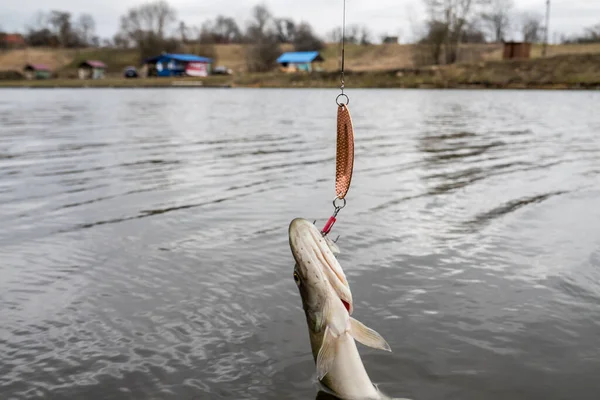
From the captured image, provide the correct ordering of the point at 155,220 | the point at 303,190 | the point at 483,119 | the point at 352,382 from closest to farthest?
1. the point at 352,382
2. the point at 155,220
3. the point at 303,190
4. the point at 483,119

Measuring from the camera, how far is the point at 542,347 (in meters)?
5.88

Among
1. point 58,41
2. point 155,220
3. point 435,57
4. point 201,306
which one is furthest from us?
point 58,41

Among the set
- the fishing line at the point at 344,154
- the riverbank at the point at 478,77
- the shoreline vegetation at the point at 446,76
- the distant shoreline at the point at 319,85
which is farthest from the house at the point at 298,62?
the fishing line at the point at 344,154

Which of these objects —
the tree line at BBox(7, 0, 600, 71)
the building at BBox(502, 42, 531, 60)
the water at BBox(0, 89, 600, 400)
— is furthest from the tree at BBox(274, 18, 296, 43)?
the water at BBox(0, 89, 600, 400)

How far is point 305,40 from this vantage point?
16200 cm

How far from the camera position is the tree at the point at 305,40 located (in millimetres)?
159500

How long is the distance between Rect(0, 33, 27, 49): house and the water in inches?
7292

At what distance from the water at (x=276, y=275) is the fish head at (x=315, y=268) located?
1130 mm

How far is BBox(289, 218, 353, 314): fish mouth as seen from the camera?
417 centimetres

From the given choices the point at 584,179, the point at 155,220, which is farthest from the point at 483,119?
the point at 155,220

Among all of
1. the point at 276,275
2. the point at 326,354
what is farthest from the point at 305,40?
the point at 326,354

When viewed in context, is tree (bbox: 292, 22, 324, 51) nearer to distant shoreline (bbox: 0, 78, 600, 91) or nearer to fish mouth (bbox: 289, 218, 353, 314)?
distant shoreline (bbox: 0, 78, 600, 91)

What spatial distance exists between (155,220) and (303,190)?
363 cm

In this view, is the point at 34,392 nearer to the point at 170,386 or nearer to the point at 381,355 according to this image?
the point at 170,386
